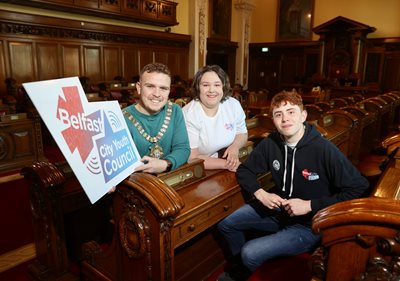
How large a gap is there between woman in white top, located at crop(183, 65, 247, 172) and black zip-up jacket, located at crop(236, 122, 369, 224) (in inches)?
13.2

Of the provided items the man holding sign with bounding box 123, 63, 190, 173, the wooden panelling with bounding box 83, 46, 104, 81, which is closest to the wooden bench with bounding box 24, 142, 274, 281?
the man holding sign with bounding box 123, 63, 190, 173

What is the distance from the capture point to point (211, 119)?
9.07 ft

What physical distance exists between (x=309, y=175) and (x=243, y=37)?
48.0 ft

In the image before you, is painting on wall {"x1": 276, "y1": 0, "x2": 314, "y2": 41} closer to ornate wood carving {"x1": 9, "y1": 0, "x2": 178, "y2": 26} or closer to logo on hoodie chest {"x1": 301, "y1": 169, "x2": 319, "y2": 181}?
ornate wood carving {"x1": 9, "y1": 0, "x2": 178, "y2": 26}

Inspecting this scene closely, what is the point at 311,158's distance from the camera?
200cm

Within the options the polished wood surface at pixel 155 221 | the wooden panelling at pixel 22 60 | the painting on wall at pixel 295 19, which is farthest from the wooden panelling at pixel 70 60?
the painting on wall at pixel 295 19

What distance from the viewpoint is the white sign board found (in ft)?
4.22

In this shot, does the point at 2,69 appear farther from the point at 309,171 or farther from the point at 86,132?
the point at 309,171

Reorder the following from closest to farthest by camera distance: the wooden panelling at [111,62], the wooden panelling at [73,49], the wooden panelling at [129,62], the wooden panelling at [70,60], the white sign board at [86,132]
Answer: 1. the white sign board at [86,132]
2. the wooden panelling at [73,49]
3. the wooden panelling at [70,60]
4. the wooden panelling at [111,62]
5. the wooden panelling at [129,62]

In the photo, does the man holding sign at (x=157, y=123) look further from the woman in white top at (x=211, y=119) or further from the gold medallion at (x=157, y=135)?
the woman in white top at (x=211, y=119)

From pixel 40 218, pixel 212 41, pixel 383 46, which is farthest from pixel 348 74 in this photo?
pixel 40 218

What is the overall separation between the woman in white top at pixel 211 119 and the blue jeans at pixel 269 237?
18.0 inches

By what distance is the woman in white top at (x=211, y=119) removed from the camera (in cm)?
267

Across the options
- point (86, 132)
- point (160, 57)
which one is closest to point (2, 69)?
point (160, 57)
